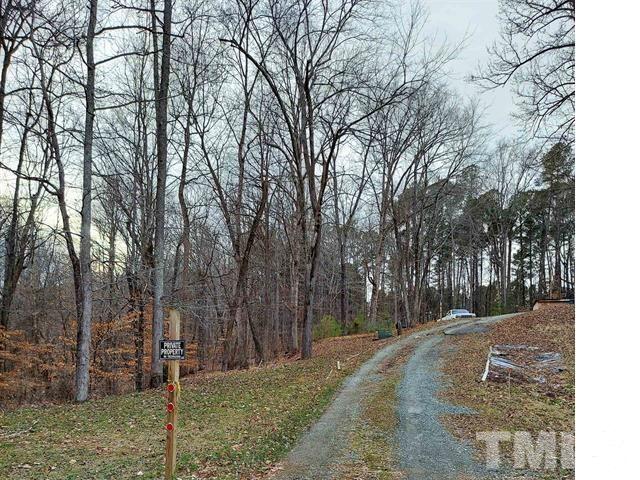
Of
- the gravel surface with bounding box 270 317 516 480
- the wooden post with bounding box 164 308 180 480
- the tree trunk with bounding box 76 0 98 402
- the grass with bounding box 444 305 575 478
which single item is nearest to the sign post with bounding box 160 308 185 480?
the wooden post with bounding box 164 308 180 480

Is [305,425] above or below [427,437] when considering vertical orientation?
below

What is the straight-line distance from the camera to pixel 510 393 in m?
7.56

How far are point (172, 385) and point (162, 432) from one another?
2300 mm

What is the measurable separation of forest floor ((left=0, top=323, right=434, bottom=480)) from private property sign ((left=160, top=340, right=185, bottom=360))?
3.61ft

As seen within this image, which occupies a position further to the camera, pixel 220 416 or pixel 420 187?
pixel 420 187

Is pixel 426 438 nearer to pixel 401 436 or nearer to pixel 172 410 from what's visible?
pixel 401 436

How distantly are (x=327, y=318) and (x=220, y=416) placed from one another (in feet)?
45.4

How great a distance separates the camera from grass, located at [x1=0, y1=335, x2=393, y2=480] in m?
4.62

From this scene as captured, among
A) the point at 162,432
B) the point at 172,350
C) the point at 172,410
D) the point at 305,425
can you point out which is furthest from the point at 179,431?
the point at 172,350

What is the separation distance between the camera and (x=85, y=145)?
9.29 metres

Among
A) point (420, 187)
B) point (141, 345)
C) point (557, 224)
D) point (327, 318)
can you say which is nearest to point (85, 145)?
point (141, 345)

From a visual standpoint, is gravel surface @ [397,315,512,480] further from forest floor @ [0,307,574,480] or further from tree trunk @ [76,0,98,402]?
tree trunk @ [76,0,98,402]
